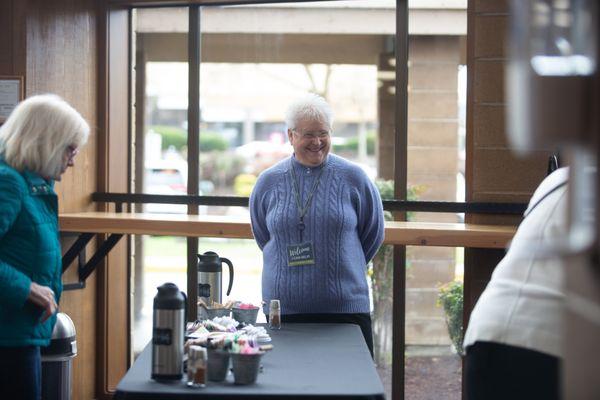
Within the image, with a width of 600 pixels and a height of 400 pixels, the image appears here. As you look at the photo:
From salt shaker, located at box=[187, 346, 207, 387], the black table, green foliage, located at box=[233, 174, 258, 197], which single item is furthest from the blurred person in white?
green foliage, located at box=[233, 174, 258, 197]

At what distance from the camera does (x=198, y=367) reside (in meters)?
2.30

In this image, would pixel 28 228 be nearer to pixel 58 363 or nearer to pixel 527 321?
pixel 527 321

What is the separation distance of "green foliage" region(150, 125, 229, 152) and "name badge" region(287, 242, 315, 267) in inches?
69.2

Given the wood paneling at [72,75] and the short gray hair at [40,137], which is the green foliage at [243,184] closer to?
the wood paneling at [72,75]

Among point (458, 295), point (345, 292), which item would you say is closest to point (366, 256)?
point (345, 292)

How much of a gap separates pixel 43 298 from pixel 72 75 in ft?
7.91

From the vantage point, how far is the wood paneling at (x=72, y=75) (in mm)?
4414

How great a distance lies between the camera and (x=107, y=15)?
494 centimetres

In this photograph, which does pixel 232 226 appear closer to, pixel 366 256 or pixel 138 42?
pixel 366 256

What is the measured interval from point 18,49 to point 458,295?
254cm

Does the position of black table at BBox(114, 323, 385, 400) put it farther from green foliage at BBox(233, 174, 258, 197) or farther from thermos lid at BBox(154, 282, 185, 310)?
green foliage at BBox(233, 174, 258, 197)

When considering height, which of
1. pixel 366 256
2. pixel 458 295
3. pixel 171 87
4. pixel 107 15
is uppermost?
pixel 107 15

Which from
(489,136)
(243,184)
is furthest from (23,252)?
(243,184)

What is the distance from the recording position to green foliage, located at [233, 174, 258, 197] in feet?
16.3
